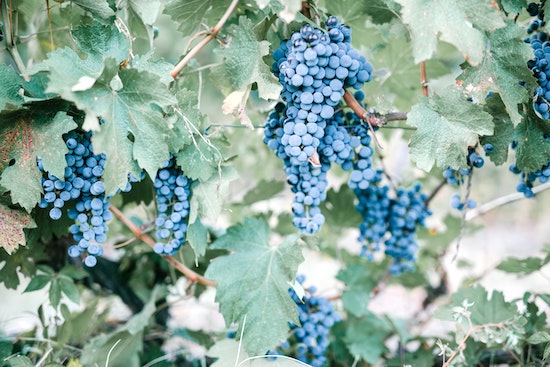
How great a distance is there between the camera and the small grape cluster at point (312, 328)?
59.3 inches

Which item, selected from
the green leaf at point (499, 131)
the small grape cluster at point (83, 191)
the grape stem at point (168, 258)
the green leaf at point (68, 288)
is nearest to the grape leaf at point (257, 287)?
the grape stem at point (168, 258)

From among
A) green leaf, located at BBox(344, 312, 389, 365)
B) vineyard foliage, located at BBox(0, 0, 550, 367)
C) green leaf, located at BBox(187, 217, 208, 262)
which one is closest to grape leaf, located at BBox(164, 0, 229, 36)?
vineyard foliage, located at BBox(0, 0, 550, 367)

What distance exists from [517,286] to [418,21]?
3011 mm

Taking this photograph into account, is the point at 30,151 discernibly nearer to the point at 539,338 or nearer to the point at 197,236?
the point at 197,236

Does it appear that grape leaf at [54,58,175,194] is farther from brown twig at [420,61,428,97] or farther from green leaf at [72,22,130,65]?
brown twig at [420,61,428,97]

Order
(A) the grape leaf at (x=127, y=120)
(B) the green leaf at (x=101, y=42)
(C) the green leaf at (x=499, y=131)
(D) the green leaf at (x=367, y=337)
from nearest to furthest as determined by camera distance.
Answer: (A) the grape leaf at (x=127, y=120)
(B) the green leaf at (x=101, y=42)
(C) the green leaf at (x=499, y=131)
(D) the green leaf at (x=367, y=337)

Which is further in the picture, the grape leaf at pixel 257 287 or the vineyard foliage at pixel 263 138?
the grape leaf at pixel 257 287

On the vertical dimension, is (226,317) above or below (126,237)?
above

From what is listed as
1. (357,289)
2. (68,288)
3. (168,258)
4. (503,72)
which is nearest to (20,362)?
(68,288)

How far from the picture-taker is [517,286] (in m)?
3.48

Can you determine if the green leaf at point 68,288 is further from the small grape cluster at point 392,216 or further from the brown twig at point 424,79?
the brown twig at point 424,79

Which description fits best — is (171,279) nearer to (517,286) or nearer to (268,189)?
(268,189)

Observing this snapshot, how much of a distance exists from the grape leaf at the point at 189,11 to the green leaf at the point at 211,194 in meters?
0.44

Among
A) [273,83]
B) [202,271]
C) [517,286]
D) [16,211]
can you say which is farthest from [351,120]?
[517,286]
